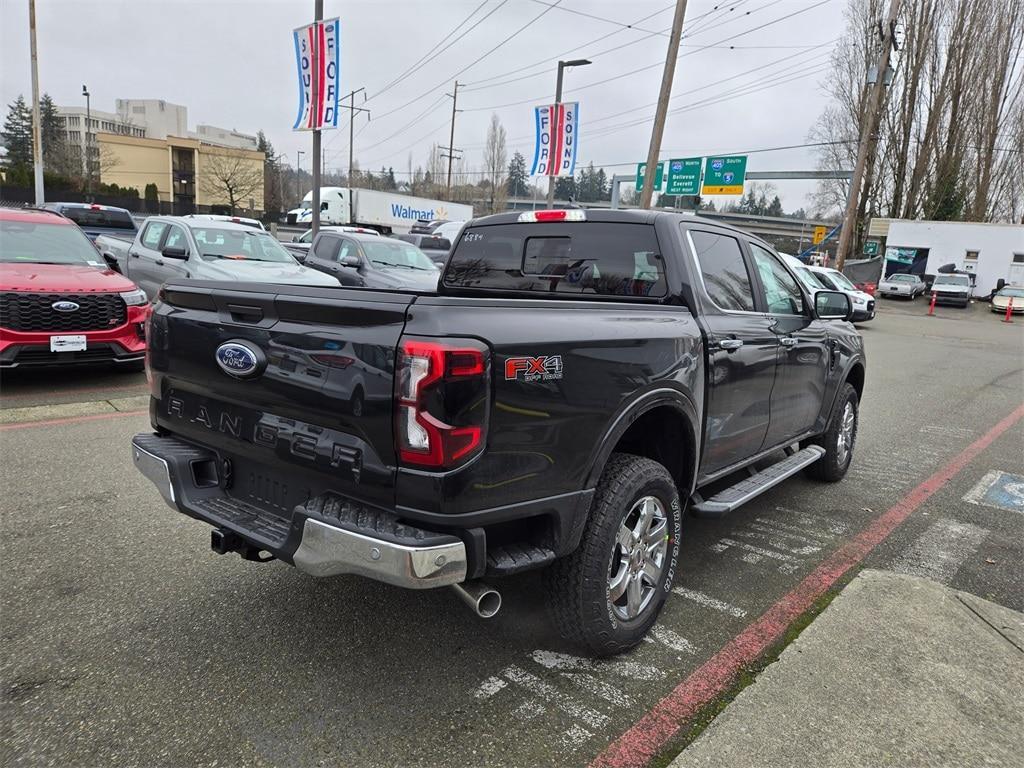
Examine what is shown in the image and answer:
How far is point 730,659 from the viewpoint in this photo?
Answer: 288cm

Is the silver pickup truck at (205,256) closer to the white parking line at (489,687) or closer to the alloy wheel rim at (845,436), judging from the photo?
the alloy wheel rim at (845,436)

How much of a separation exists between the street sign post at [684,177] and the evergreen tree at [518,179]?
47297 millimetres

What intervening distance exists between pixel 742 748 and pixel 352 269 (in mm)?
11377

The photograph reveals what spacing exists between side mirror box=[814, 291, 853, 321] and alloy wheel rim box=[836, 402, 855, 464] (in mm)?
984

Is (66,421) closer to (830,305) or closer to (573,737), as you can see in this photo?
(573,737)

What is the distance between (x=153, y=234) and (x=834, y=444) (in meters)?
10.3

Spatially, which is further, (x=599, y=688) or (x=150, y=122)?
(x=150, y=122)

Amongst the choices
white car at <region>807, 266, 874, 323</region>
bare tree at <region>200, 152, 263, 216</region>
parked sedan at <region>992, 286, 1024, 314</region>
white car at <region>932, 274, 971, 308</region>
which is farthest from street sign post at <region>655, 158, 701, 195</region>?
bare tree at <region>200, 152, 263, 216</region>

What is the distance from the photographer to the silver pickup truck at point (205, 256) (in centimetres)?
955


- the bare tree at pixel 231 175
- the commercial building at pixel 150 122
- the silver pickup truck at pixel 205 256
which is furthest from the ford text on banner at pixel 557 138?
the commercial building at pixel 150 122

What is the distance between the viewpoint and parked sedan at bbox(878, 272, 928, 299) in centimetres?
3253

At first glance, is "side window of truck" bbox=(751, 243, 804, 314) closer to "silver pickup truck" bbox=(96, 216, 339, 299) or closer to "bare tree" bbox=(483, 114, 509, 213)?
"silver pickup truck" bbox=(96, 216, 339, 299)

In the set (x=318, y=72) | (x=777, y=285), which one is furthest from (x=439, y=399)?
(x=318, y=72)

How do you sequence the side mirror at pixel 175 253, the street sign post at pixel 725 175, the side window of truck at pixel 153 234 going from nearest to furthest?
the side mirror at pixel 175 253 < the side window of truck at pixel 153 234 < the street sign post at pixel 725 175
